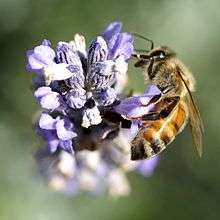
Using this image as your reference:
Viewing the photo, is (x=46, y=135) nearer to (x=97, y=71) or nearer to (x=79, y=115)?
(x=79, y=115)

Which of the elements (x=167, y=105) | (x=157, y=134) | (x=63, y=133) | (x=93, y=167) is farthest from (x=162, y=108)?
(x=93, y=167)

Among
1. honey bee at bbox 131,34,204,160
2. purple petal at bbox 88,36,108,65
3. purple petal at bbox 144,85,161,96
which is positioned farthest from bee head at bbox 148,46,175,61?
purple petal at bbox 88,36,108,65

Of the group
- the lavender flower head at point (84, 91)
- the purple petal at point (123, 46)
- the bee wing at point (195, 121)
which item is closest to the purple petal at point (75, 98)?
the lavender flower head at point (84, 91)

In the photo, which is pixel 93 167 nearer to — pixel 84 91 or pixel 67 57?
pixel 84 91

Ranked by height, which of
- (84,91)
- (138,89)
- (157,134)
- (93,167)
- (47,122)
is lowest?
(138,89)

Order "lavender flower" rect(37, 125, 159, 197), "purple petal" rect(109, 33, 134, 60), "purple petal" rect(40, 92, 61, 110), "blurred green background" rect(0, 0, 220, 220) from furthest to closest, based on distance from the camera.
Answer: "blurred green background" rect(0, 0, 220, 220)
"lavender flower" rect(37, 125, 159, 197)
"purple petal" rect(109, 33, 134, 60)
"purple petal" rect(40, 92, 61, 110)

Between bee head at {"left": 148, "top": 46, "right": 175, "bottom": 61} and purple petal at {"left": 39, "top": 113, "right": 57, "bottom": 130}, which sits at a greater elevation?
bee head at {"left": 148, "top": 46, "right": 175, "bottom": 61}

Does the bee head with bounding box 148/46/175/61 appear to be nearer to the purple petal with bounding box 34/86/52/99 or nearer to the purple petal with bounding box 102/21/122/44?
the purple petal with bounding box 102/21/122/44
